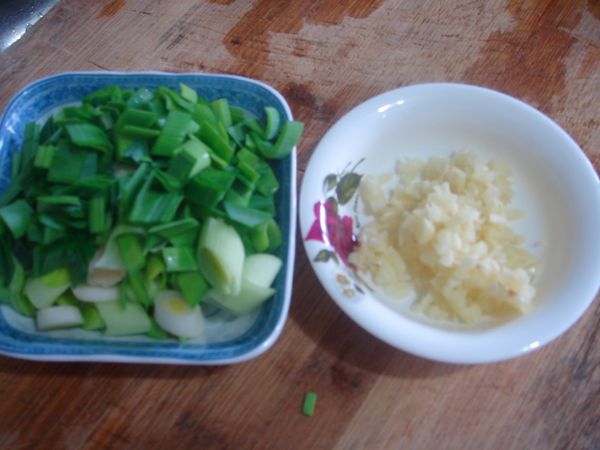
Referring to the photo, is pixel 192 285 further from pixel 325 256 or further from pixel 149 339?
pixel 325 256

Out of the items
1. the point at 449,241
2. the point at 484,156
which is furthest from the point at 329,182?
the point at 484,156

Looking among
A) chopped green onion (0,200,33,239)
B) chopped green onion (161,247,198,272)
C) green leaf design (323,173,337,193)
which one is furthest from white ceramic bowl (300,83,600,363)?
chopped green onion (0,200,33,239)

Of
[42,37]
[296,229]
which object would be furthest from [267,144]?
[42,37]

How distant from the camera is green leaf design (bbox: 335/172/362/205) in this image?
3.92 feet

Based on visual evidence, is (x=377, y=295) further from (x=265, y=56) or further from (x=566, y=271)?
(x=265, y=56)

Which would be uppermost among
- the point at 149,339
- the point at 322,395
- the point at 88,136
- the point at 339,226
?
the point at 88,136

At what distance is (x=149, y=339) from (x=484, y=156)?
88 centimetres

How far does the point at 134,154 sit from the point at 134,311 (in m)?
0.30

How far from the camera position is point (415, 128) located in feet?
4.26

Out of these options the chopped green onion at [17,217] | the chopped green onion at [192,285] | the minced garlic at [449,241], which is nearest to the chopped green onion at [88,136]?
the chopped green onion at [17,217]

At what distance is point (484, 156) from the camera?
1307 millimetres

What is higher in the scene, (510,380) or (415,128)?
(415,128)

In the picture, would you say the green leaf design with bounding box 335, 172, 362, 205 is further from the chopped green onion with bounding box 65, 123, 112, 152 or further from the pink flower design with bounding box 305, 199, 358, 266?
the chopped green onion with bounding box 65, 123, 112, 152

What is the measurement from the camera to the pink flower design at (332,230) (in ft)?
3.58
